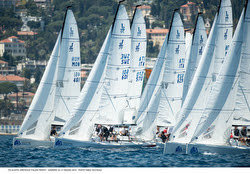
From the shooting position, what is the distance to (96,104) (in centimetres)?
3703

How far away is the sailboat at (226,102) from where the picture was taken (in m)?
31.2

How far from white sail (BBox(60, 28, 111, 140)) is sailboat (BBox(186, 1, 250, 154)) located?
24.1ft

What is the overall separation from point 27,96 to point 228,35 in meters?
104

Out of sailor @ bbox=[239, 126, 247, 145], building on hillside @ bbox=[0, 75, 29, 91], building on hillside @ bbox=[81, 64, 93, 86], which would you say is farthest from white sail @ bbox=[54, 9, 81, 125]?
building on hillside @ bbox=[81, 64, 93, 86]

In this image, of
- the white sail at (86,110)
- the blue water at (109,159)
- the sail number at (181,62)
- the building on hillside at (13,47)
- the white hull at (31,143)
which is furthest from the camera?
the building on hillside at (13,47)

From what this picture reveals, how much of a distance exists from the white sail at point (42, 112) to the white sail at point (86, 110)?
1699mm

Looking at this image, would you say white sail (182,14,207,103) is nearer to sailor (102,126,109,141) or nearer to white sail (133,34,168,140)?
white sail (133,34,168,140)

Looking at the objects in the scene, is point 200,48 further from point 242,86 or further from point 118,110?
point 242,86

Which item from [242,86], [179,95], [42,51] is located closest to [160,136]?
[179,95]

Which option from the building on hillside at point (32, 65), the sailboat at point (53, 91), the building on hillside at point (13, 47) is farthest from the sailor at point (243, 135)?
the building on hillside at point (13, 47)

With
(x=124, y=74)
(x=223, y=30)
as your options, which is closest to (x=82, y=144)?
(x=124, y=74)

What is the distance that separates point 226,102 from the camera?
102 ft

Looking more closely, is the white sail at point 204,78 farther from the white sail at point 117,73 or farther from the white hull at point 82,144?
the white sail at point 117,73

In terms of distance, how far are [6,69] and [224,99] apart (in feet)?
444
